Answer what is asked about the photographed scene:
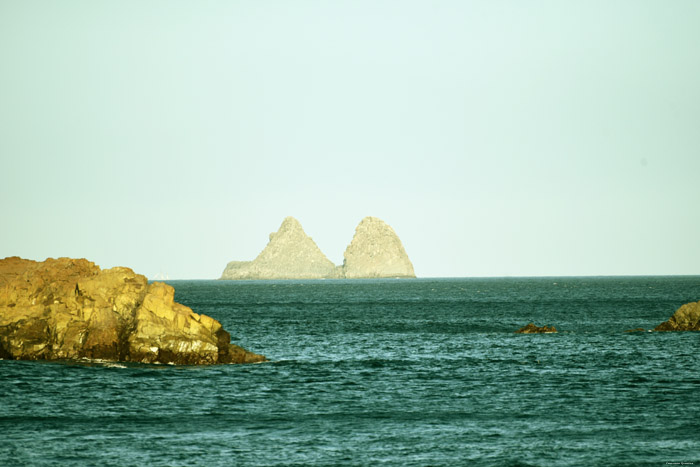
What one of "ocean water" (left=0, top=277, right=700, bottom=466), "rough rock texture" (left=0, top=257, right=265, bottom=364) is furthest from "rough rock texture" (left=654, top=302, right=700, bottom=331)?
"rough rock texture" (left=0, top=257, right=265, bottom=364)

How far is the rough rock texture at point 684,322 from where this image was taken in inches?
3115

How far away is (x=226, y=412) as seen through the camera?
37.7 m

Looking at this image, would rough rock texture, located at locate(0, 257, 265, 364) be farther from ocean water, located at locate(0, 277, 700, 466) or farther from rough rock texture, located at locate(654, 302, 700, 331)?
rough rock texture, located at locate(654, 302, 700, 331)

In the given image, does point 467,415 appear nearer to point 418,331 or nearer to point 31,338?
point 31,338

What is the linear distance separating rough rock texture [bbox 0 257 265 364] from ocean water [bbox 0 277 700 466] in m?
2.25

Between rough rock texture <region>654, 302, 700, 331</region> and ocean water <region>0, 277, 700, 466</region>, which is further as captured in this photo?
rough rock texture <region>654, 302, 700, 331</region>

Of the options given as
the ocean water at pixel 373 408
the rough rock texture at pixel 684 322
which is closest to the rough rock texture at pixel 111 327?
the ocean water at pixel 373 408

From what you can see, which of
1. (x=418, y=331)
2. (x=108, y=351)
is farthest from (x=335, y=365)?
(x=418, y=331)

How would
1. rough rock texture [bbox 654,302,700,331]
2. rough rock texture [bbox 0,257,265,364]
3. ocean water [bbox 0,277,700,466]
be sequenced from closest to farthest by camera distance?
ocean water [bbox 0,277,700,466] → rough rock texture [bbox 0,257,265,364] → rough rock texture [bbox 654,302,700,331]

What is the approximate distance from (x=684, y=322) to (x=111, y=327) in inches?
2113

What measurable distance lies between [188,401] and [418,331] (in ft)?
153

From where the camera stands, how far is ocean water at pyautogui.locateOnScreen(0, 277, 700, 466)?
29.8 metres

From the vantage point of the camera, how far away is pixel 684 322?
79.4m

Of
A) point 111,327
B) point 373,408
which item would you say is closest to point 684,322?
point 373,408
